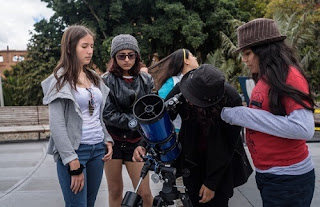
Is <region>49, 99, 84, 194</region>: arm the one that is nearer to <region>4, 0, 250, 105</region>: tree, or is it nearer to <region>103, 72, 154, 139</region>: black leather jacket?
<region>103, 72, 154, 139</region>: black leather jacket

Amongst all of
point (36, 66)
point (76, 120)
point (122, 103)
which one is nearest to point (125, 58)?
point (122, 103)

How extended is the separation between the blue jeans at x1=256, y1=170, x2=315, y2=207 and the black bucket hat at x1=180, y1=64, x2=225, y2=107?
0.47 m

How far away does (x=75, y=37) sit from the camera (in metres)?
2.23

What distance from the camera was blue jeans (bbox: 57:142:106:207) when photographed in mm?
2094

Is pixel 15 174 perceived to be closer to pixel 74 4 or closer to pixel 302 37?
pixel 302 37

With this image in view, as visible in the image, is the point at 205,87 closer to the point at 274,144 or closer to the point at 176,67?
the point at 274,144

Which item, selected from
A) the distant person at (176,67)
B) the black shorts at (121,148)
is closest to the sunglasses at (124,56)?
the distant person at (176,67)

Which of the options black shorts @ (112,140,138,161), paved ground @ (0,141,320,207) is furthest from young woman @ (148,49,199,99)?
paved ground @ (0,141,320,207)

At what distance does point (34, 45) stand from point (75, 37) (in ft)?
58.6

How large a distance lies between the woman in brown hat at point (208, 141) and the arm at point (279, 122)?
0.59ft

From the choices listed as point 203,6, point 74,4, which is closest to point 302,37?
point 203,6

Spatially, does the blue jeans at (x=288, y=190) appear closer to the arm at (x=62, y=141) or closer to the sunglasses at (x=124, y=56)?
the arm at (x=62, y=141)

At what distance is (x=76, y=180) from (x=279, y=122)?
3.93 feet

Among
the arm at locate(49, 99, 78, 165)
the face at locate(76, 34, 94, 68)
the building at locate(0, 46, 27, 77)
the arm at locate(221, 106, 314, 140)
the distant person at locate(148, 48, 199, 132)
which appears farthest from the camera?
the building at locate(0, 46, 27, 77)
